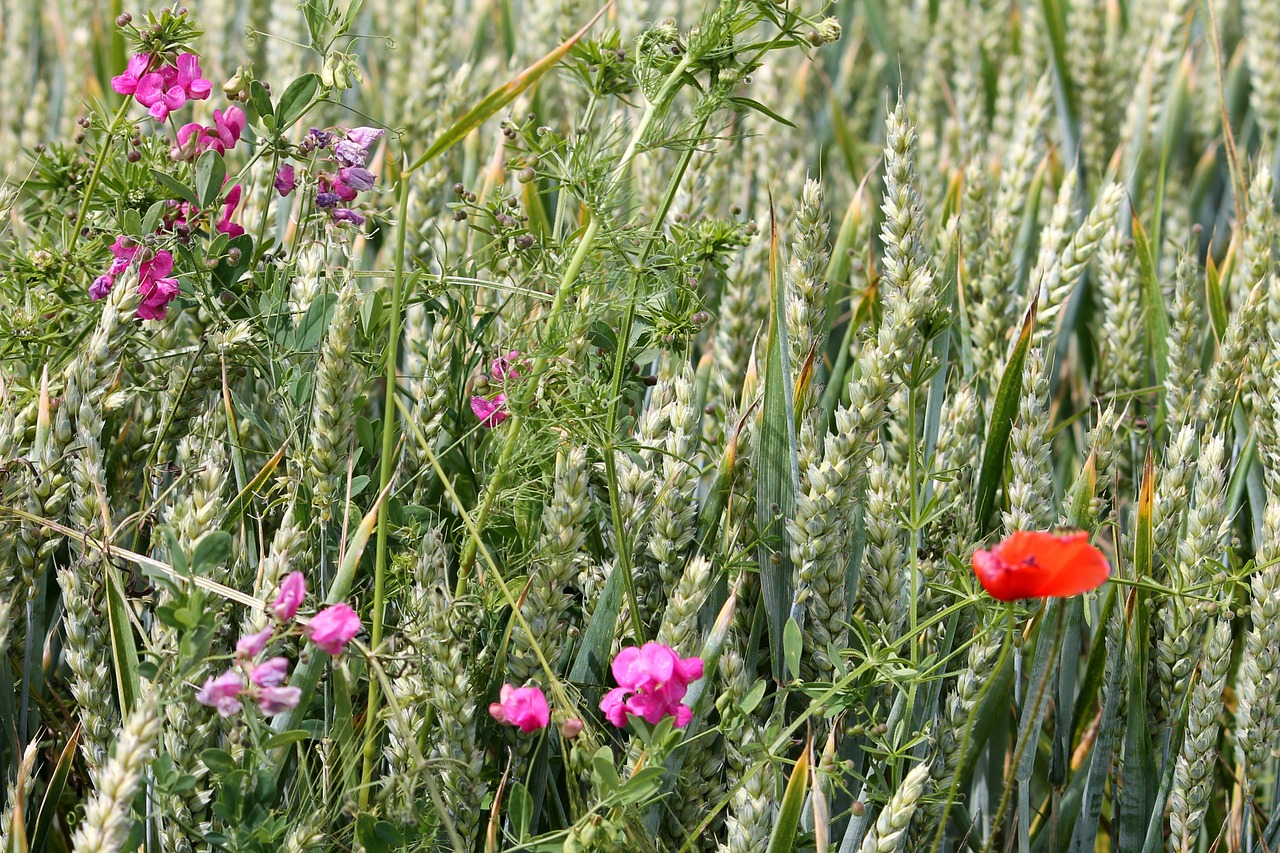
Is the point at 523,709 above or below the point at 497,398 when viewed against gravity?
below

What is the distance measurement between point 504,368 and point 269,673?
0.31 m

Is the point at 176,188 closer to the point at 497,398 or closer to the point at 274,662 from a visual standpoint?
the point at 497,398

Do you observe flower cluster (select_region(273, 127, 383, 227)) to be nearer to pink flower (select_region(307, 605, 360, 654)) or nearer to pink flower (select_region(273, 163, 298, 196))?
pink flower (select_region(273, 163, 298, 196))

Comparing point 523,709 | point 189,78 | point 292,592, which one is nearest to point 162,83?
point 189,78

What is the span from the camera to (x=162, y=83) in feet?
3.14

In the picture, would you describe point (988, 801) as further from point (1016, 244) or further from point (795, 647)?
point (1016, 244)

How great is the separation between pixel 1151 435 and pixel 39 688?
3.51ft

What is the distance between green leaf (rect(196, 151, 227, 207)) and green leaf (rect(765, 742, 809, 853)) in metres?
0.67

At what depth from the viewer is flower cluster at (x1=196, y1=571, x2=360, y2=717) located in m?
0.65

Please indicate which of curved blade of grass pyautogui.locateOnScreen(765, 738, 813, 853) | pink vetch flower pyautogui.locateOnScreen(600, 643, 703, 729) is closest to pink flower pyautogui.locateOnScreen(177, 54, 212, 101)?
pink vetch flower pyautogui.locateOnScreen(600, 643, 703, 729)

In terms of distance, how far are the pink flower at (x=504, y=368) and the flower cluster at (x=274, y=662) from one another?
0.24 meters

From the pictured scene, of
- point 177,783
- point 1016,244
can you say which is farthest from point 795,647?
point 1016,244

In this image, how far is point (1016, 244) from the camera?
5.03ft

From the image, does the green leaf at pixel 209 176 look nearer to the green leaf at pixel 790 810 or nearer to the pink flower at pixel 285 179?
the pink flower at pixel 285 179
